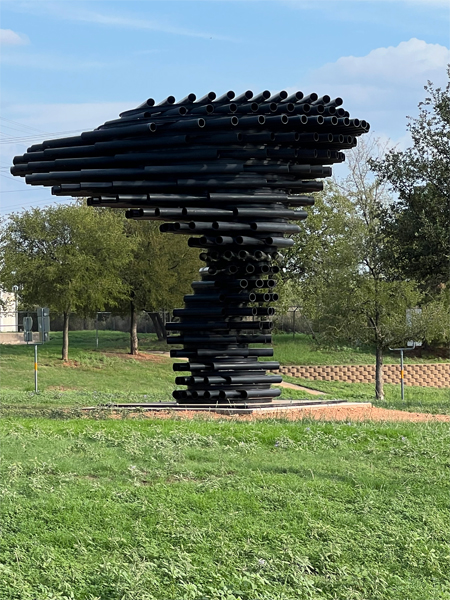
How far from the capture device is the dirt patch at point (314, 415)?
1338 cm

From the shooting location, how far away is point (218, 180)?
1509 centimetres

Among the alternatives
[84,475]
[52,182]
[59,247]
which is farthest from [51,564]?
[59,247]

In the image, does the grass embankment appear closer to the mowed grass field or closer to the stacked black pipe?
the stacked black pipe

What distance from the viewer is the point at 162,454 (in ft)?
29.4

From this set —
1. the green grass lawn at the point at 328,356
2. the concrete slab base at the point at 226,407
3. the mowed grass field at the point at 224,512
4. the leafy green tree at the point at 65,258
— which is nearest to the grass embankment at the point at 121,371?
the green grass lawn at the point at 328,356

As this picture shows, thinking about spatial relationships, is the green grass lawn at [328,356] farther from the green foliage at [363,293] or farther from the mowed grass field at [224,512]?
the mowed grass field at [224,512]

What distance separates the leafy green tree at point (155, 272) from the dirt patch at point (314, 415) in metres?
27.7

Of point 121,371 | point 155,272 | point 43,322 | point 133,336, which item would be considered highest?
point 155,272

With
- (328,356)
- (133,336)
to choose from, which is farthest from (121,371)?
(328,356)

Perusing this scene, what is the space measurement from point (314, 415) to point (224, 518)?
7544 mm

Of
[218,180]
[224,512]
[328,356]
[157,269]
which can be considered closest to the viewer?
[224,512]

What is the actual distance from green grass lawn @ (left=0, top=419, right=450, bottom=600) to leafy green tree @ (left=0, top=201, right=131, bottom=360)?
29.6 meters

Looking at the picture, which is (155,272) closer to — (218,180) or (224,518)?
(218,180)

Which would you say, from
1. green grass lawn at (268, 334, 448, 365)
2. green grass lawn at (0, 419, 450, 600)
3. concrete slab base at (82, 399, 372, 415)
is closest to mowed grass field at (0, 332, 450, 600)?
green grass lawn at (0, 419, 450, 600)
